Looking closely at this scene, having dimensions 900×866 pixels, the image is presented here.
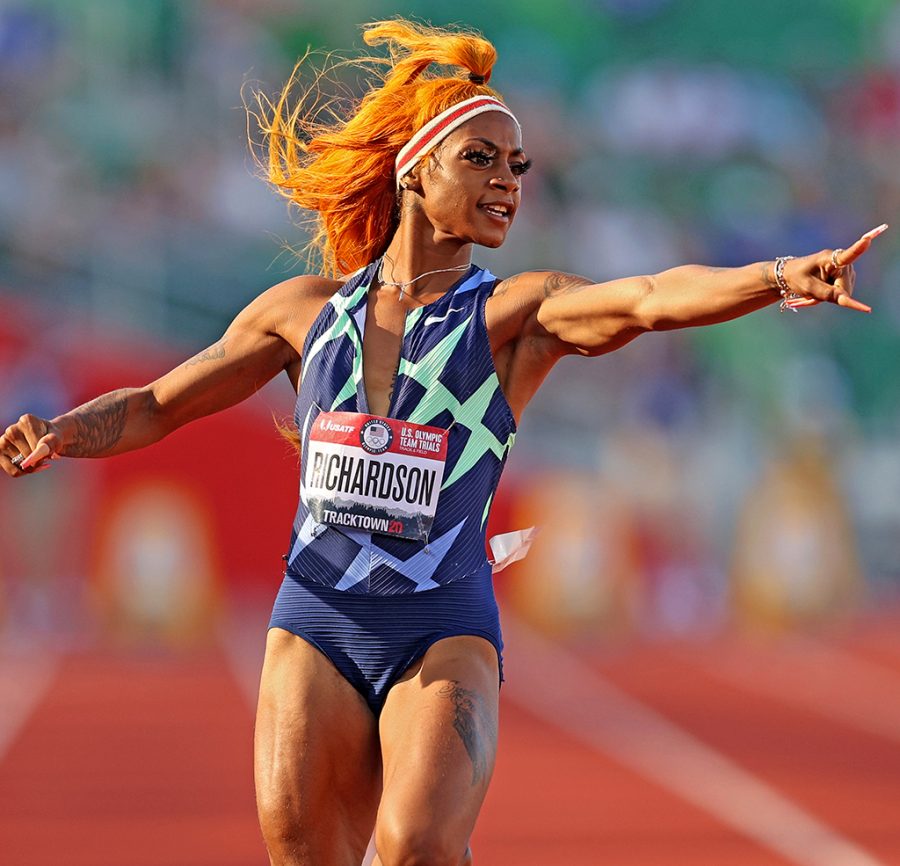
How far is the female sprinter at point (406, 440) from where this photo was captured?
139 inches

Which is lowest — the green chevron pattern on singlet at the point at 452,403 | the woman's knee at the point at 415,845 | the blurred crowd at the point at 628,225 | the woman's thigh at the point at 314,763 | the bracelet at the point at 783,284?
the woman's knee at the point at 415,845

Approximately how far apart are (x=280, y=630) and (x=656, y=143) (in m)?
16.5

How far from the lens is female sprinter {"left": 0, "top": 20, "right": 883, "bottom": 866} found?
3.52 m

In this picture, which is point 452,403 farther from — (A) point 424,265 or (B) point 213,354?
(B) point 213,354

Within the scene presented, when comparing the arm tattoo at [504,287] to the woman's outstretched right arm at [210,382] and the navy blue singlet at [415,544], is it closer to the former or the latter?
the navy blue singlet at [415,544]

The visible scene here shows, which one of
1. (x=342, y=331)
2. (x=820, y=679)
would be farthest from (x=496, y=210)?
(x=820, y=679)

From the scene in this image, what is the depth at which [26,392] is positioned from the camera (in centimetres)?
A: 1392

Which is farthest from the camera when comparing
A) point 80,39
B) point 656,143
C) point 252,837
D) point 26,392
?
point 656,143

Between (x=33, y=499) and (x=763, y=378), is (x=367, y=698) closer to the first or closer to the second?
(x=33, y=499)

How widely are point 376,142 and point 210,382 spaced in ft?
2.27

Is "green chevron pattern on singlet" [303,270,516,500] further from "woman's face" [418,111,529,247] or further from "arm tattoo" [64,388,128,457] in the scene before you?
"arm tattoo" [64,388,128,457]

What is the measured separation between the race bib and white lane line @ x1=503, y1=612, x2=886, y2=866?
13.9 feet

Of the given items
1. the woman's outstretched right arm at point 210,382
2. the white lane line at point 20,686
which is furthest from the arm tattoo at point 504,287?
the white lane line at point 20,686

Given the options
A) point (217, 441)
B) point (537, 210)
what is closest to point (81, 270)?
point (217, 441)
